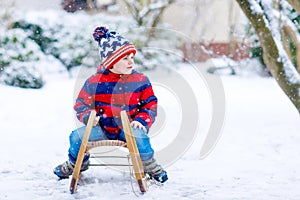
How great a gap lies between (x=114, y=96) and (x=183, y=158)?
5.28 feet

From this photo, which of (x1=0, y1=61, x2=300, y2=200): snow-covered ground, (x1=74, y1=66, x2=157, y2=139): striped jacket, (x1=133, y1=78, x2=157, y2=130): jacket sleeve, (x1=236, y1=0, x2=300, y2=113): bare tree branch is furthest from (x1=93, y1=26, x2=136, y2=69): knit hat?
(x1=236, y1=0, x2=300, y2=113): bare tree branch

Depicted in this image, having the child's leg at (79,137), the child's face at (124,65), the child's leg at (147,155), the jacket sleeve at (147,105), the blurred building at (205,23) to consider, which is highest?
the blurred building at (205,23)

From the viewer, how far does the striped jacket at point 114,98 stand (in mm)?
3639

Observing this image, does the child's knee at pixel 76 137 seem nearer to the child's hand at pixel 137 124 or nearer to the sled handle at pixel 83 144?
the sled handle at pixel 83 144

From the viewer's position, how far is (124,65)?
3.59 m

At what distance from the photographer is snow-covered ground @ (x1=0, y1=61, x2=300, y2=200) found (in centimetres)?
373

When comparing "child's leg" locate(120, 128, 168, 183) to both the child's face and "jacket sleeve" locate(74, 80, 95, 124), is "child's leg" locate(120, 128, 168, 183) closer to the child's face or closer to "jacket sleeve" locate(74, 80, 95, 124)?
"jacket sleeve" locate(74, 80, 95, 124)

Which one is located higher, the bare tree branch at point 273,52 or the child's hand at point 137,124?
the bare tree branch at point 273,52

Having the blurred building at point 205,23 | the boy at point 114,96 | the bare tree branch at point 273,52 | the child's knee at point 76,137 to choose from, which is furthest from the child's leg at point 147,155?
the blurred building at point 205,23

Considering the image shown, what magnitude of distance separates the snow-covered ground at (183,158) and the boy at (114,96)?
364 millimetres

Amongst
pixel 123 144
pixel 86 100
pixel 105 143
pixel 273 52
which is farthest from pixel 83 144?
pixel 273 52

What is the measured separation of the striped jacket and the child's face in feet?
0.20

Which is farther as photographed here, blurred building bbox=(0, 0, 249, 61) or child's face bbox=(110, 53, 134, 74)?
blurred building bbox=(0, 0, 249, 61)

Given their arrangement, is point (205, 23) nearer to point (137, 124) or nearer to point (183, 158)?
point (183, 158)
